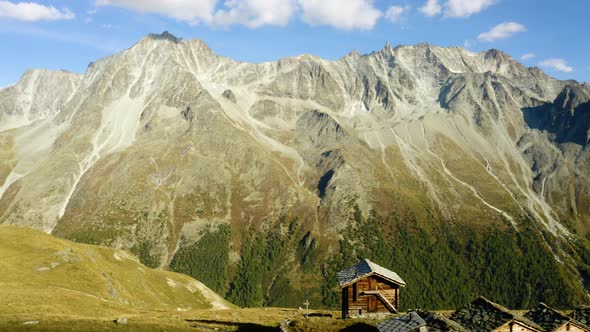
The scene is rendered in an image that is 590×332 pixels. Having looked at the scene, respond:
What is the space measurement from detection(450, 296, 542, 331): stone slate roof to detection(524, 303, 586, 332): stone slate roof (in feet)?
10.6

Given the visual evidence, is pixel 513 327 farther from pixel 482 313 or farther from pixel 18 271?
pixel 18 271

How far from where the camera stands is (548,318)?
175 feet

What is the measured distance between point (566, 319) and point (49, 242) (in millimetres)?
107093

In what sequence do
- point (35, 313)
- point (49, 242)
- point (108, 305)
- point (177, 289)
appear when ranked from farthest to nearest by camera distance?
1. point (177, 289)
2. point (49, 242)
3. point (108, 305)
4. point (35, 313)

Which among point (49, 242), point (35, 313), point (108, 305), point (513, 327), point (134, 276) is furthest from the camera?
point (134, 276)

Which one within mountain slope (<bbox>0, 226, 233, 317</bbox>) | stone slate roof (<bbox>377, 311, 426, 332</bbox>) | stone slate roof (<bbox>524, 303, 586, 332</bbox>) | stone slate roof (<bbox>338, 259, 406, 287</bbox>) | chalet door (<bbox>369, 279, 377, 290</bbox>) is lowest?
mountain slope (<bbox>0, 226, 233, 317</bbox>)

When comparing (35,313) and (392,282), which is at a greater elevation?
(392,282)

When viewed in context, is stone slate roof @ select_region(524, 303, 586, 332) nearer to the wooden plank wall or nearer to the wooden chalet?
the wooden chalet

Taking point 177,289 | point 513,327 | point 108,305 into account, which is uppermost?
point 513,327

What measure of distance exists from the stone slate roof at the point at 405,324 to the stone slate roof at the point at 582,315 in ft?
91.3

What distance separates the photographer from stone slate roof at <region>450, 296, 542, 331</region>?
48469mm

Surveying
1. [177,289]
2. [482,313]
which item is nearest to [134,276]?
[177,289]

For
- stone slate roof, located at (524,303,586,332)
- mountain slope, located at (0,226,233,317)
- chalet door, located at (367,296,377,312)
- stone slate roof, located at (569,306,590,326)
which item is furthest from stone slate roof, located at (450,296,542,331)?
mountain slope, located at (0,226,233,317)

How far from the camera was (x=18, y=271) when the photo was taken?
8681 cm
